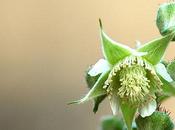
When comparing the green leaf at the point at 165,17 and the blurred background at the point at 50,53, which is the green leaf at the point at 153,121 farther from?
the blurred background at the point at 50,53

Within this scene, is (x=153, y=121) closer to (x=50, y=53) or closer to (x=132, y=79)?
(x=132, y=79)

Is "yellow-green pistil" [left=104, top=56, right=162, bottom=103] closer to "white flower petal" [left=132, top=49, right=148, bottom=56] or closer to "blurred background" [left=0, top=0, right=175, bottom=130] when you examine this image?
"white flower petal" [left=132, top=49, right=148, bottom=56]

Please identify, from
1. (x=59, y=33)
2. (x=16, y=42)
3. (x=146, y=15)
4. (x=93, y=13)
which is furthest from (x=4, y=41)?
(x=146, y=15)

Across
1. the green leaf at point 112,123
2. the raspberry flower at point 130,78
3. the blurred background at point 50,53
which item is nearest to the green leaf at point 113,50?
the raspberry flower at point 130,78

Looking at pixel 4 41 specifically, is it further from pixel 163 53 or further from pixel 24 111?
pixel 163 53

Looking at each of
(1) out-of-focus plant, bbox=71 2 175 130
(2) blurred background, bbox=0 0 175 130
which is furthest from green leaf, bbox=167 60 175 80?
(2) blurred background, bbox=0 0 175 130

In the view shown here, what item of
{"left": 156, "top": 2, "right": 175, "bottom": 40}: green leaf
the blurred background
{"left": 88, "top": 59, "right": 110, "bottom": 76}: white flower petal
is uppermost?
{"left": 156, "top": 2, "right": 175, "bottom": 40}: green leaf

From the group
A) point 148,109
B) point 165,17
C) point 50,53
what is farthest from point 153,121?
point 50,53
